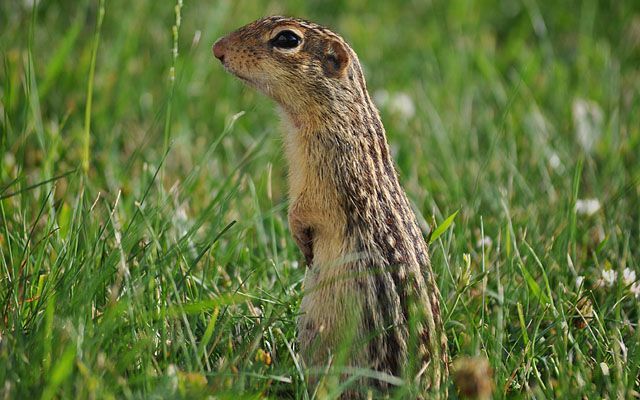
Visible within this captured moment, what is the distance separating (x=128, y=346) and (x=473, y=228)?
2.06 metres

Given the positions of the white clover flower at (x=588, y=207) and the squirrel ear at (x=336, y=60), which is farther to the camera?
the white clover flower at (x=588, y=207)

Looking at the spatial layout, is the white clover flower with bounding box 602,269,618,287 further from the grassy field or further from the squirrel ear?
A: the squirrel ear

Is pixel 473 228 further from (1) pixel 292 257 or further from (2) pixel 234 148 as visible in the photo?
(2) pixel 234 148

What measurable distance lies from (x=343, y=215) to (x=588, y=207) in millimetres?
1744

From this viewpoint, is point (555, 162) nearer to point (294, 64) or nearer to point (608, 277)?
point (608, 277)

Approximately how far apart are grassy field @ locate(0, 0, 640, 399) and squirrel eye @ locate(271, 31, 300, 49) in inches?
12.6

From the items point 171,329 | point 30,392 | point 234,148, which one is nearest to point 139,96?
point 234,148

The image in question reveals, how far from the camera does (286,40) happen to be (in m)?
4.18

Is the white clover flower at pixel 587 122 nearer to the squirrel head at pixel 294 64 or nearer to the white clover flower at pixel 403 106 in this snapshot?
the white clover flower at pixel 403 106

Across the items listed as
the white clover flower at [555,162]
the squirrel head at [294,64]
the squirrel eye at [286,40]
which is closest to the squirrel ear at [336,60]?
the squirrel head at [294,64]

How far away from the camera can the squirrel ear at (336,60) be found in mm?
4121

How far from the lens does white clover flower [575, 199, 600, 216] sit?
5.00 m

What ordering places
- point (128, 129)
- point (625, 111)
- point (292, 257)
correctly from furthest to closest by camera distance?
point (625, 111) < point (128, 129) < point (292, 257)

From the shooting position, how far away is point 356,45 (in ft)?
23.6
